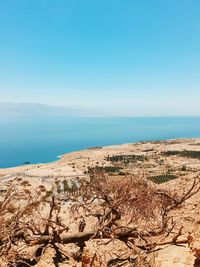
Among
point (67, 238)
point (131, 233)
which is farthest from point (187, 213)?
point (67, 238)

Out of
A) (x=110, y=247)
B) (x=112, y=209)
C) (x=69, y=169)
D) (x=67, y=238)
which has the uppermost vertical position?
(x=112, y=209)

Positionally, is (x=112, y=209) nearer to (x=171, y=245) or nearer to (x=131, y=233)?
(x=131, y=233)

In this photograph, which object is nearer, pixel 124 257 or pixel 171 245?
pixel 171 245

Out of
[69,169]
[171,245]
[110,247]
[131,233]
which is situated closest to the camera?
[171,245]

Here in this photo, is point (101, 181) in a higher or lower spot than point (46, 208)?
higher

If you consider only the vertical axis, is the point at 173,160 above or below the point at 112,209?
below

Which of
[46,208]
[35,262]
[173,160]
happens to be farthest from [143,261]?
[173,160]

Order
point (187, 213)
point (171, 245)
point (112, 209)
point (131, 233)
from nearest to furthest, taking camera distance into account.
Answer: point (171, 245)
point (131, 233)
point (112, 209)
point (187, 213)

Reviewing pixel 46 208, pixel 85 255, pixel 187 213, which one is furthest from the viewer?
pixel 46 208

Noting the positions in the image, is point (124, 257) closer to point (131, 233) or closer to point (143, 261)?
point (131, 233)
